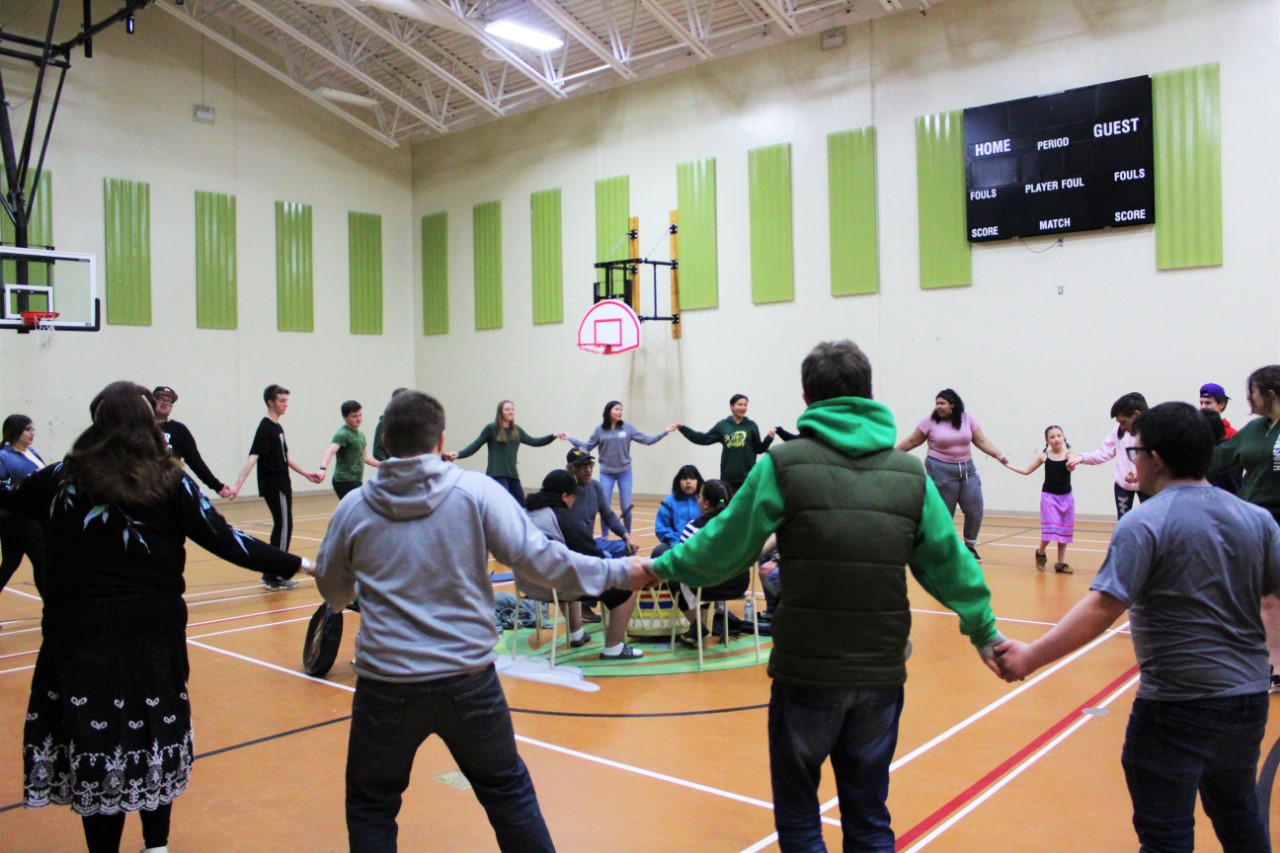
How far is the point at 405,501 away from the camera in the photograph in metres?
2.73

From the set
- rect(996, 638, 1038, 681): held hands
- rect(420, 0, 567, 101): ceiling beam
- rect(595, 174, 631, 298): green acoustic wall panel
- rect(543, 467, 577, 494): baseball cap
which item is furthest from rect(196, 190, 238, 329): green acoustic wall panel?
rect(996, 638, 1038, 681): held hands

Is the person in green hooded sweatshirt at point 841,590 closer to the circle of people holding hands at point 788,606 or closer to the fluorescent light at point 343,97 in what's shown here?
the circle of people holding hands at point 788,606

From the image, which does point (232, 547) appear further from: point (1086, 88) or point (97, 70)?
point (97, 70)

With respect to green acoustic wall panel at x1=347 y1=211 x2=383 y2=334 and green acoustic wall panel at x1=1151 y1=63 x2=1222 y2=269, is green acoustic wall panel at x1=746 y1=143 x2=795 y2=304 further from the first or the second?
green acoustic wall panel at x1=347 y1=211 x2=383 y2=334

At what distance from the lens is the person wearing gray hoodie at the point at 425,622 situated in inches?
106

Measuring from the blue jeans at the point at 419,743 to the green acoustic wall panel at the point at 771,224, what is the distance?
527 inches

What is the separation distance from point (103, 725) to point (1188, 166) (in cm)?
1287

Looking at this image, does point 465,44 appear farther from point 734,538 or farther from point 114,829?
point 734,538

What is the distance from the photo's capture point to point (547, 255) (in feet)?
61.7

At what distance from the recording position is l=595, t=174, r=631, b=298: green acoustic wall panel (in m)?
17.6

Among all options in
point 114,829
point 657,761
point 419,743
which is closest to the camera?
point 419,743

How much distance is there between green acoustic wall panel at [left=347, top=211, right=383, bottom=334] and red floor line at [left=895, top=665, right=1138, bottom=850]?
1733 centimetres

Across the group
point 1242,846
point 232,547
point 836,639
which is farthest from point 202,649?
point 1242,846

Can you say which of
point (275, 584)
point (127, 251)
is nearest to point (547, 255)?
point (127, 251)
